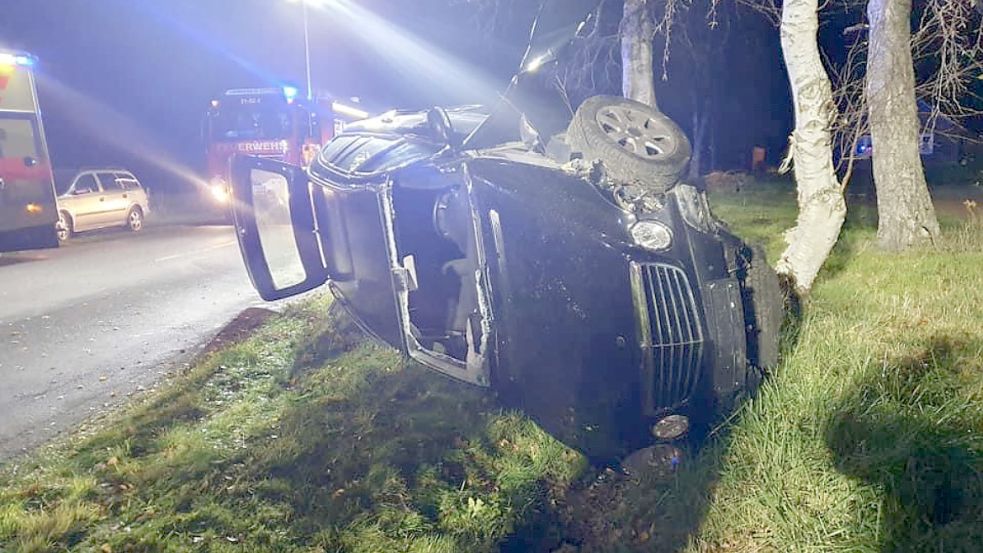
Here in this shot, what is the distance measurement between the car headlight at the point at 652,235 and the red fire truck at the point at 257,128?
11.6 metres

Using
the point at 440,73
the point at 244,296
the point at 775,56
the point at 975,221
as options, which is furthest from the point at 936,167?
the point at 244,296

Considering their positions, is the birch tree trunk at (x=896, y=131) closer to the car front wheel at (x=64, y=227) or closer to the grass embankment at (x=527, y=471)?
the grass embankment at (x=527, y=471)

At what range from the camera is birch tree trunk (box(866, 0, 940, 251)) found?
21.6ft

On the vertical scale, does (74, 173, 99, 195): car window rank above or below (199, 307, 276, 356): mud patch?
above

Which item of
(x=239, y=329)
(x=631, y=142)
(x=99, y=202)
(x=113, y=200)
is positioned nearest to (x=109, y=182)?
(x=113, y=200)

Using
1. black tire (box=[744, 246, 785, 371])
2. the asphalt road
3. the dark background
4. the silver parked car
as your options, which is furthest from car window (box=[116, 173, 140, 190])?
black tire (box=[744, 246, 785, 371])

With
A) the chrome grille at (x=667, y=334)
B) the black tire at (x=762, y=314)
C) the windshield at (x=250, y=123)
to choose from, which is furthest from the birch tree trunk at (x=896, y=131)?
the windshield at (x=250, y=123)

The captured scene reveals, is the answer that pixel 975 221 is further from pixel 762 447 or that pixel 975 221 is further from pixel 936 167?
pixel 936 167

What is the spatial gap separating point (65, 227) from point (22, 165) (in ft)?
10.1

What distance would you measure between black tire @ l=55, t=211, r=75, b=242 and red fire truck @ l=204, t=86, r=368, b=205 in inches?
112

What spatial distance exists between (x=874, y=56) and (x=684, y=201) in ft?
14.8

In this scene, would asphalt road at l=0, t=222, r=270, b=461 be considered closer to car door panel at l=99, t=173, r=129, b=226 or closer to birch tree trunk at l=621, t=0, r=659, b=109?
car door panel at l=99, t=173, r=129, b=226

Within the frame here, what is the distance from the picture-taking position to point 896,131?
6.74 metres

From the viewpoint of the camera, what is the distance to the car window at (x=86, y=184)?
12648 mm
